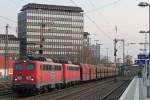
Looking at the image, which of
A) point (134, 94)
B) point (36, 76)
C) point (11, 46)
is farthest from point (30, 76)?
point (11, 46)

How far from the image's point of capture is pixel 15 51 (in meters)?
110

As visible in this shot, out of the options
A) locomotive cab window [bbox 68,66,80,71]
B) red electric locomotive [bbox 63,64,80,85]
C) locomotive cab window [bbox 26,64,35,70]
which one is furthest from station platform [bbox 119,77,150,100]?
locomotive cab window [bbox 68,66,80,71]

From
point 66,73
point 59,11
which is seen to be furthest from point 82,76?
point 59,11

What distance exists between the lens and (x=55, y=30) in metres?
119

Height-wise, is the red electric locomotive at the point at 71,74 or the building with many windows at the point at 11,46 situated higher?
the building with many windows at the point at 11,46

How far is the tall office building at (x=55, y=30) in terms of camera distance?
320ft

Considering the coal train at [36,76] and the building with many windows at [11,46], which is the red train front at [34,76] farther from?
the building with many windows at [11,46]

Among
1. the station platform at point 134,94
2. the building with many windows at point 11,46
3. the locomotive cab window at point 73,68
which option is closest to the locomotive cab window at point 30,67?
the station platform at point 134,94

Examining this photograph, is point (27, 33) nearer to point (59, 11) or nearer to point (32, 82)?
point (59, 11)

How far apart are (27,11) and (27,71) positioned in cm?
6312

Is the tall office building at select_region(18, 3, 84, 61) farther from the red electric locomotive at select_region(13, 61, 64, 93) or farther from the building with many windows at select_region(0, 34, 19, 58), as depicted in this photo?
the red electric locomotive at select_region(13, 61, 64, 93)

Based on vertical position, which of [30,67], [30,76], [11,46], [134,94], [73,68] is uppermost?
[11,46]

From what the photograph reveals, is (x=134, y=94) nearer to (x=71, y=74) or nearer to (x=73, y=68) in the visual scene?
(x=71, y=74)

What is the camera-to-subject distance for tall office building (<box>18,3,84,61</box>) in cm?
9750
